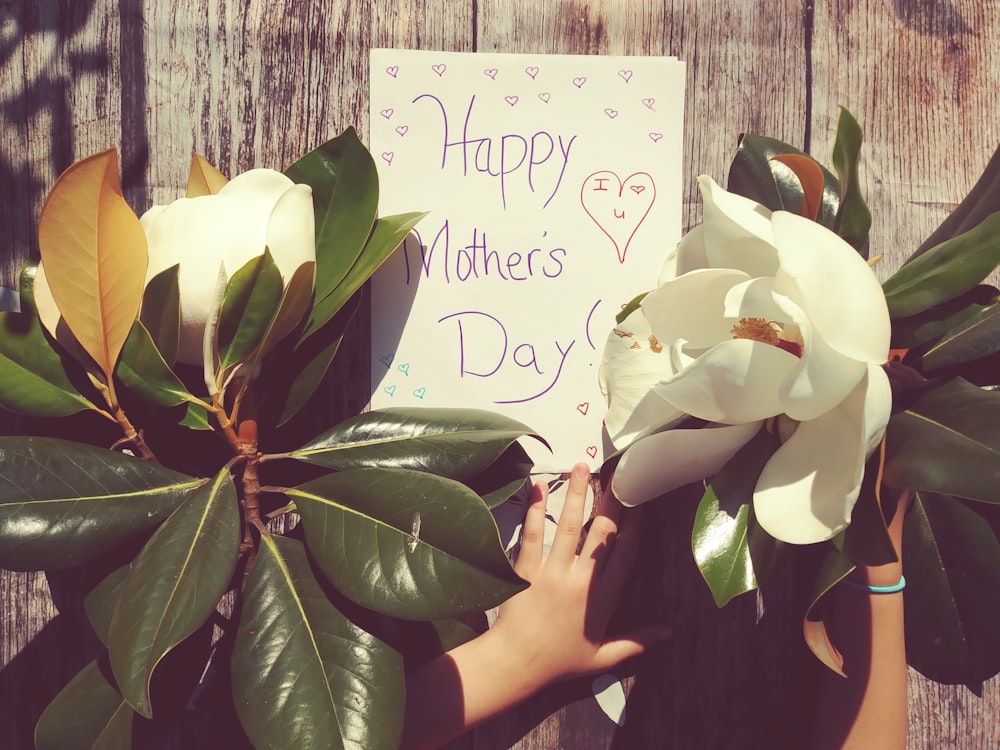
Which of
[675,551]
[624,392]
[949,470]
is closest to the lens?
[949,470]

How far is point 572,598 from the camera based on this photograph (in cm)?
60

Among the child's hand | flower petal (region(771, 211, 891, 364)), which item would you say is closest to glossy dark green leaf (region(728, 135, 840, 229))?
flower petal (region(771, 211, 891, 364))

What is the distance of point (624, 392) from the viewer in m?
0.48

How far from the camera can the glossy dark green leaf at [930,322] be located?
44 centimetres

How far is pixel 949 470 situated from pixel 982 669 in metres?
0.23

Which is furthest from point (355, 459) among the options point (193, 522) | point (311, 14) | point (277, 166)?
point (311, 14)

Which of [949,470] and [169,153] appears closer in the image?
[949,470]

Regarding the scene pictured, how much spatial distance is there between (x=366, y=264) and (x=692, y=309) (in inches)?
10.8

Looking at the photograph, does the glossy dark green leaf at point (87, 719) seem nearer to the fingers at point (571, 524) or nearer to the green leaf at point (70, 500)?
the green leaf at point (70, 500)

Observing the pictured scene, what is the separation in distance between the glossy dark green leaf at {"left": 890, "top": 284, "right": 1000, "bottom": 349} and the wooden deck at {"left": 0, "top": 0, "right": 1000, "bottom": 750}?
244 mm

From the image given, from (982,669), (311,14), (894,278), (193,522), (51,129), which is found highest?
(311,14)

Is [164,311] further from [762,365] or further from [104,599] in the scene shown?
[762,365]

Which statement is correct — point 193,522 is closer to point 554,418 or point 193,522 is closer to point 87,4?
point 554,418

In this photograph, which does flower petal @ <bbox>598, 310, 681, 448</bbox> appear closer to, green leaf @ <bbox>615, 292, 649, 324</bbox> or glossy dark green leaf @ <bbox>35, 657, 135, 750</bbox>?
green leaf @ <bbox>615, 292, 649, 324</bbox>
